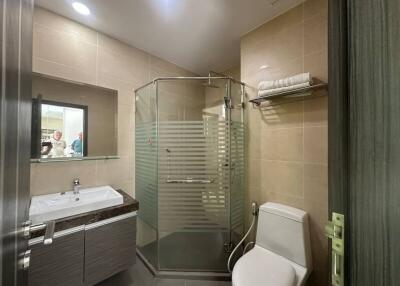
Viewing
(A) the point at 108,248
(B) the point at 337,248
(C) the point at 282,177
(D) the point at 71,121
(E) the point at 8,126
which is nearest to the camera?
(E) the point at 8,126

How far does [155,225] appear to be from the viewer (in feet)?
6.23

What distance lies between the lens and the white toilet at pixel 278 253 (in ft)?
3.98

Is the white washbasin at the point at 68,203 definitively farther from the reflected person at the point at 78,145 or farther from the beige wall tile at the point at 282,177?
the beige wall tile at the point at 282,177

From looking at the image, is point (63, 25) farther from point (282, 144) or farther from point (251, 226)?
point (251, 226)

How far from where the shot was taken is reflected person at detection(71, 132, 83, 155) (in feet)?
5.75

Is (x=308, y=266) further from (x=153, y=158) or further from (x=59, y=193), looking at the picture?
(x=59, y=193)

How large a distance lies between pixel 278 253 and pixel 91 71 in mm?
2467

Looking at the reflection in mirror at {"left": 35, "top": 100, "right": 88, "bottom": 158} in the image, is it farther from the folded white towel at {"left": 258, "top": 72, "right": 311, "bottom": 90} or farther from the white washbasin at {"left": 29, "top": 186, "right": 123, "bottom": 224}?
the folded white towel at {"left": 258, "top": 72, "right": 311, "bottom": 90}

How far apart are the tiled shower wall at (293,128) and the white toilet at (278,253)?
0.14m

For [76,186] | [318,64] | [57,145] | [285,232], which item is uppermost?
[318,64]

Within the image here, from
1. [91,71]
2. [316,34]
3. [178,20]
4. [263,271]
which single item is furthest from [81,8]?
[263,271]

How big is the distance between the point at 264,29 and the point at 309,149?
1.25 m

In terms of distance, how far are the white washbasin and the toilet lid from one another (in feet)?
3.74

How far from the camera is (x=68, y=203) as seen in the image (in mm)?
1550
